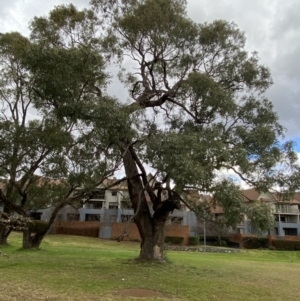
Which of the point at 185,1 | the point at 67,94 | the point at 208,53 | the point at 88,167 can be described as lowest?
the point at 88,167

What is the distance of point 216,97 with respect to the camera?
1255 cm

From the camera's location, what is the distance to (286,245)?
42125mm

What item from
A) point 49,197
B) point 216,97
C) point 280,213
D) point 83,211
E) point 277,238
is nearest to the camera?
point 216,97

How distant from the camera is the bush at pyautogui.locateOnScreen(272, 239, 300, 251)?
41.8 metres

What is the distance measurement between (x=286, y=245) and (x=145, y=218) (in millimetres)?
32498

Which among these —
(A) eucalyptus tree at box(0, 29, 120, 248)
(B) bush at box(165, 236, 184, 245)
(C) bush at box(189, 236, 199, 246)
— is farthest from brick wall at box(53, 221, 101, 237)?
(A) eucalyptus tree at box(0, 29, 120, 248)

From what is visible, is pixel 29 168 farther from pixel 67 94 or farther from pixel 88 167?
pixel 67 94

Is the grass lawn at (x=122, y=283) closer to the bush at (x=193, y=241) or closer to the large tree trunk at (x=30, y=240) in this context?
the large tree trunk at (x=30, y=240)

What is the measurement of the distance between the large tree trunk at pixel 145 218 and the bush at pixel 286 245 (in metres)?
30.9

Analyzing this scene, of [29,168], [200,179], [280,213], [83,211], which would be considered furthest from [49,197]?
[280,213]

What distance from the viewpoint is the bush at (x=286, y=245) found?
41812 millimetres

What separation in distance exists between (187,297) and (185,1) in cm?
1109

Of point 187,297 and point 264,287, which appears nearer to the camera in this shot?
point 187,297

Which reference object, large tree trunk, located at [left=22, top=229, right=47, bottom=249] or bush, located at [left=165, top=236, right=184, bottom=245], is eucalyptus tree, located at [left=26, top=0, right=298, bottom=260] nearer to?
large tree trunk, located at [left=22, top=229, right=47, bottom=249]
